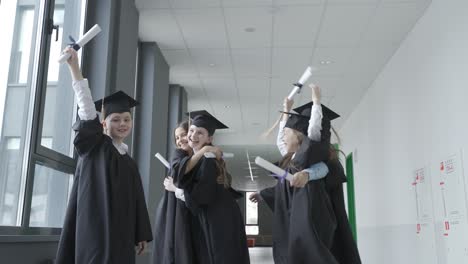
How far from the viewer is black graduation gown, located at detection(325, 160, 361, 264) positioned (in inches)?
110

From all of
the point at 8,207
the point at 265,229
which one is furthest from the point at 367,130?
the point at 265,229

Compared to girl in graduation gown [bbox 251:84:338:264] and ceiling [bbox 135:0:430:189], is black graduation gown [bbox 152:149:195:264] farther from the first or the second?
ceiling [bbox 135:0:430:189]

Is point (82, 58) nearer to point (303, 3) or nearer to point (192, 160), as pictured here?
point (192, 160)

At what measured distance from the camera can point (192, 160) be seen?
2.76 meters

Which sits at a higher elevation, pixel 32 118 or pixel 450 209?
pixel 32 118

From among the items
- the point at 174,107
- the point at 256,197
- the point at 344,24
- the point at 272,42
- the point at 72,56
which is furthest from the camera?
the point at 174,107

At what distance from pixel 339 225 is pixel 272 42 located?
3525mm

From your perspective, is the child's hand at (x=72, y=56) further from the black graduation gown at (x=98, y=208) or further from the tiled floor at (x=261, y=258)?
the tiled floor at (x=261, y=258)

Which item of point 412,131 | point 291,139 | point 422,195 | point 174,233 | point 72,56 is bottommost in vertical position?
point 174,233

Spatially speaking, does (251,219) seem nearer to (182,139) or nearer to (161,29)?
(161,29)

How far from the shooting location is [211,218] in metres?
2.83

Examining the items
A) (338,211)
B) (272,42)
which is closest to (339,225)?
(338,211)

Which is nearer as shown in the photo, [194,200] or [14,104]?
[194,200]

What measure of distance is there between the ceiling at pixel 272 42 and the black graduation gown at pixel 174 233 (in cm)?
260
